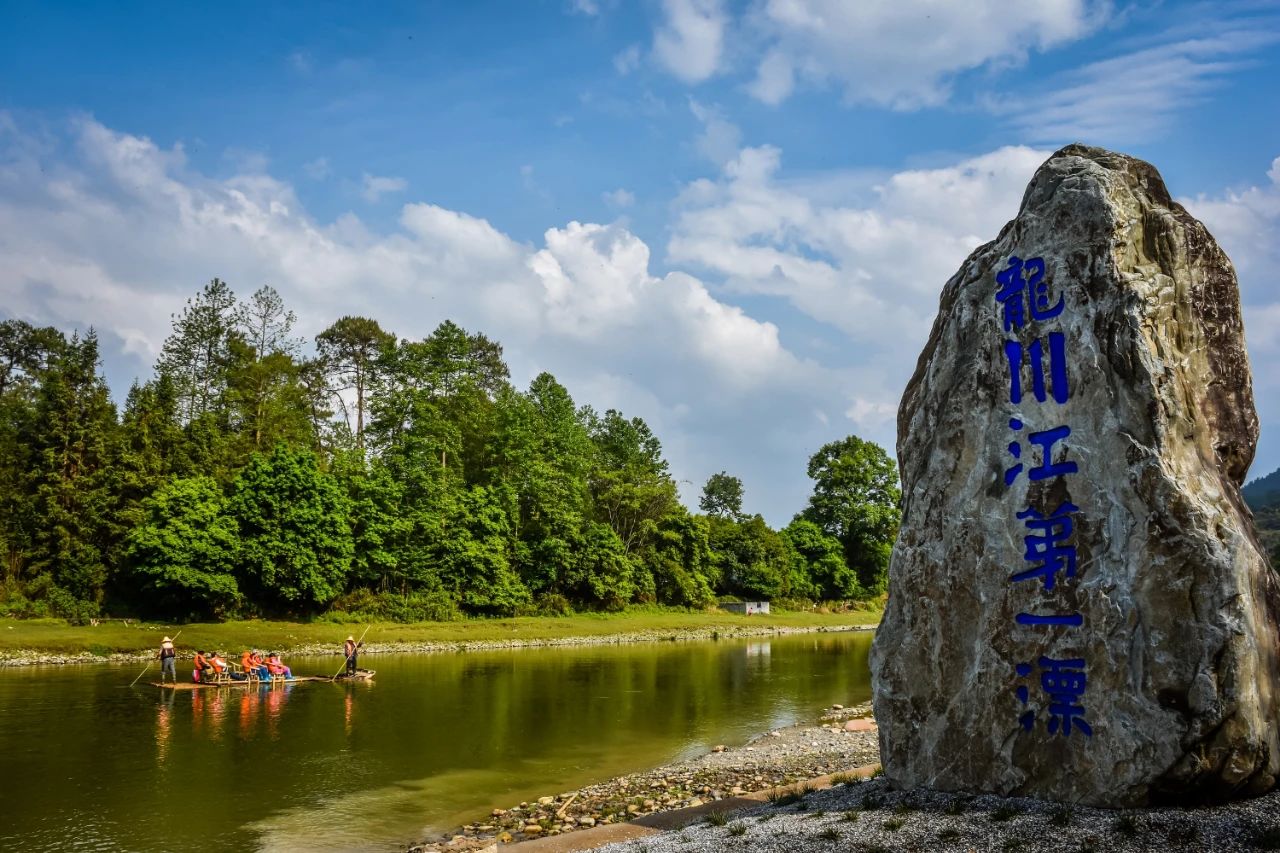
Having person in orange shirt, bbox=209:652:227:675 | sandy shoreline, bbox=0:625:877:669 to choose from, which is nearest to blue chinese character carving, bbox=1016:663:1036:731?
person in orange shirt, bbox=209:652:227:675

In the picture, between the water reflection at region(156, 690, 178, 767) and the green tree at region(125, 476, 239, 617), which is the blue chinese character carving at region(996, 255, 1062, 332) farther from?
the green tree at region(125, 476, 239, 617)

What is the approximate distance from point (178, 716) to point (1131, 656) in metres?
25.0

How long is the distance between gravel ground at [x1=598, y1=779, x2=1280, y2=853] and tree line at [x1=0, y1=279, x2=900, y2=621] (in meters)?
40.1

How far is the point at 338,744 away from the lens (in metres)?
22.1

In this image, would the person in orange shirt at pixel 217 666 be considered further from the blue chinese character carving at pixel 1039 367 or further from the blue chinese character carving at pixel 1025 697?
the blue chinese character carving at pixel 1039 367

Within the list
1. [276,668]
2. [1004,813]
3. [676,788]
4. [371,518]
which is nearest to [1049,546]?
[1004,813]

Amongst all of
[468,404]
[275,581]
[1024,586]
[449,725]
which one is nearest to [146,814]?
[449,725]

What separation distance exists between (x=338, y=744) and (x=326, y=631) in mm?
26188

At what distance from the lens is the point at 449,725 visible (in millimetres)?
24750

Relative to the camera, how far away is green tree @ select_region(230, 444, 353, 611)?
46688 millimetres

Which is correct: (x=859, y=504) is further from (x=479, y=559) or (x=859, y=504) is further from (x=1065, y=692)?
(x=1065, y=692)

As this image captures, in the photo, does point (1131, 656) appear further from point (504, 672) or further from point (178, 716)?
point (504, 672)

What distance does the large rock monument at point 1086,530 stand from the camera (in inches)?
373

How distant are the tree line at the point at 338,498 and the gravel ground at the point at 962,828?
132ft
